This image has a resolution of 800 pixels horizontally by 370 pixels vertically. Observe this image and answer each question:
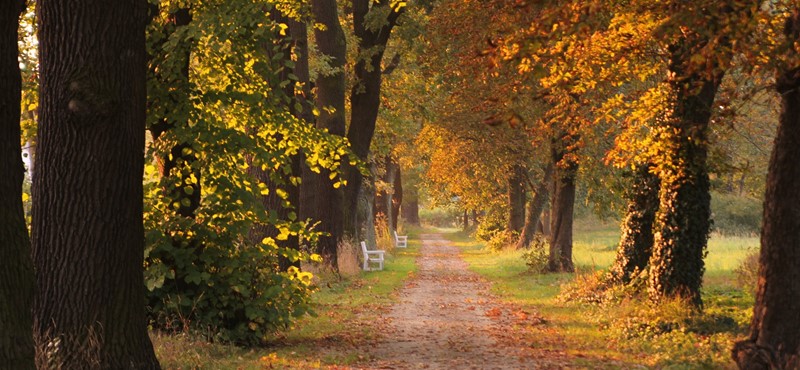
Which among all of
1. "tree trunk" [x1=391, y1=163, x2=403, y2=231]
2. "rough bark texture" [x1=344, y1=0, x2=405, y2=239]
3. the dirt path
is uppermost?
"rough bark texture" [x1=344, y1=0, x2=405, y2=239]

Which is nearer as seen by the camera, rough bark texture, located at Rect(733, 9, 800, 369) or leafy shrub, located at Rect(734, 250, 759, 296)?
rough bark texture, located at Rect(733, 9, 800, 369)

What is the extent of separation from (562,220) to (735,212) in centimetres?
3728

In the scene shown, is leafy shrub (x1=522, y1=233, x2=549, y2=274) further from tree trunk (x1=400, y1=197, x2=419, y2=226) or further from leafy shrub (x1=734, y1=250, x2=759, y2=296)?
tree trunk (x1=400, y1=197, x2=419, y2=226)

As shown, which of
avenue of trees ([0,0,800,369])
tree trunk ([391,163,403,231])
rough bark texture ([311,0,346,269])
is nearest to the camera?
avenue of trees ([0,0,800,369])

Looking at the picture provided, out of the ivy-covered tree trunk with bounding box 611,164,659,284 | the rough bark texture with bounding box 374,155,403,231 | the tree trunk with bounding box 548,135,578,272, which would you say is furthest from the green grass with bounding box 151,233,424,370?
the rough bark texture with bounding box 374,155,403,231

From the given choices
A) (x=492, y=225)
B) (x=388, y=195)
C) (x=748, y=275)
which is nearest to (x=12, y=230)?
(x=748, y=275)

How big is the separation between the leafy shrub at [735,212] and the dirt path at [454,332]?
1577 inches

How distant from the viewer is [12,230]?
21.9ft

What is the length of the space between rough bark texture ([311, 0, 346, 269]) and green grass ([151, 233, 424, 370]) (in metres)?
4.01

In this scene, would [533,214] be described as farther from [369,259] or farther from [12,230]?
[12,230]

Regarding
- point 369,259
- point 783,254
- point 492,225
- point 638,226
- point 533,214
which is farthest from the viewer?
point 492,225

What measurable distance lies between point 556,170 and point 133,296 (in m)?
19.9

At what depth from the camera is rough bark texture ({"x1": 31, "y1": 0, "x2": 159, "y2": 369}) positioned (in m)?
8.90

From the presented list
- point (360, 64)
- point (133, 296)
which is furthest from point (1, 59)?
point (360, 64)
